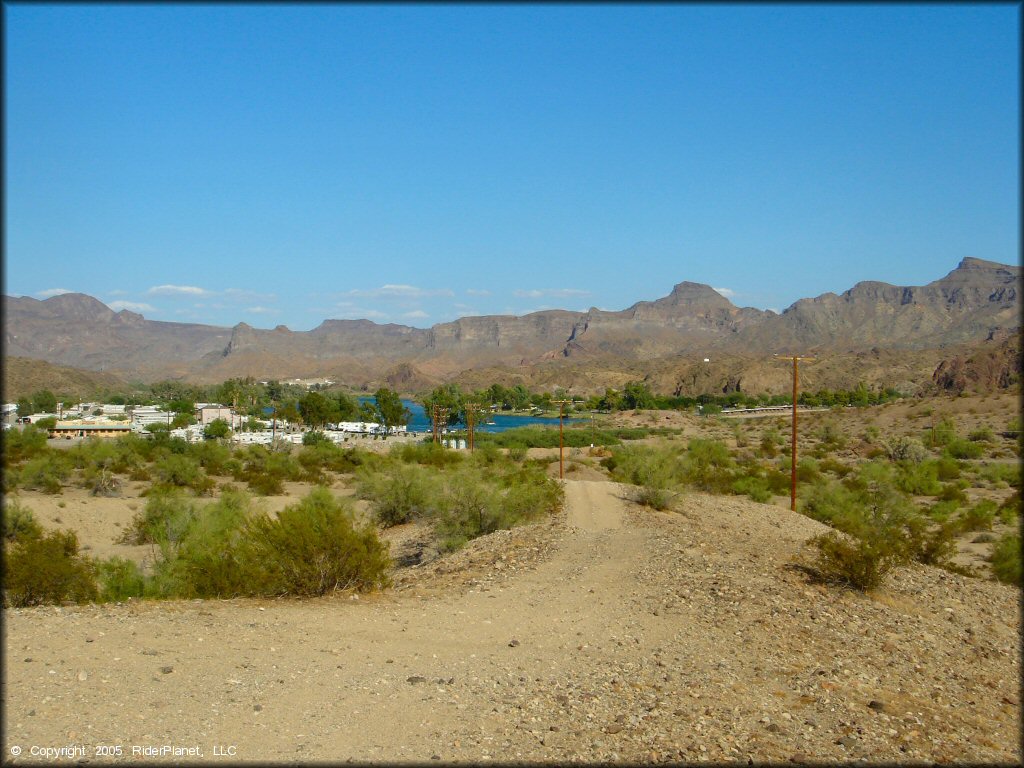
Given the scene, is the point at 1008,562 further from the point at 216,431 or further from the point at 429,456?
the point at 216,431

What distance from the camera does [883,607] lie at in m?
14.8

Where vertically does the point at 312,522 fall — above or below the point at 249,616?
above

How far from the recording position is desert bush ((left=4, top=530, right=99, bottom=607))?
14.4 metres

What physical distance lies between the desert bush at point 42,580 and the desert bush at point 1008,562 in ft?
70.9

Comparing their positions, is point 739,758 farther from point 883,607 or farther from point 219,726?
point 883,607

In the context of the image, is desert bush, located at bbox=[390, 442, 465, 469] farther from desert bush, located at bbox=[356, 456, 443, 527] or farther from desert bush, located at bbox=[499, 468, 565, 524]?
desert bush, located at bbox=[499, 468, 565, 524]

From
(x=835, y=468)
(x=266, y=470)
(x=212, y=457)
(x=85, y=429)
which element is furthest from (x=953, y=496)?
(x=85, y=429)

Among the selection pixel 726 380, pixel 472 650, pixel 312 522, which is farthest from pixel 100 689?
pixel 726 380

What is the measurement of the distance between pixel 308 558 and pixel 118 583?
15.7 ft

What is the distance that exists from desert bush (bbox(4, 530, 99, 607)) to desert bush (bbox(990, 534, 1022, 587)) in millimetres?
21625

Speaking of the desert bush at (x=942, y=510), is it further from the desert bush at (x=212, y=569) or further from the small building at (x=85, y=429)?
the small building at (x=85, y=429)

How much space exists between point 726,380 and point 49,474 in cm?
13906

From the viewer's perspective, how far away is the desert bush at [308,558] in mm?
14164

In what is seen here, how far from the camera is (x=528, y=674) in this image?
33.8 feet
